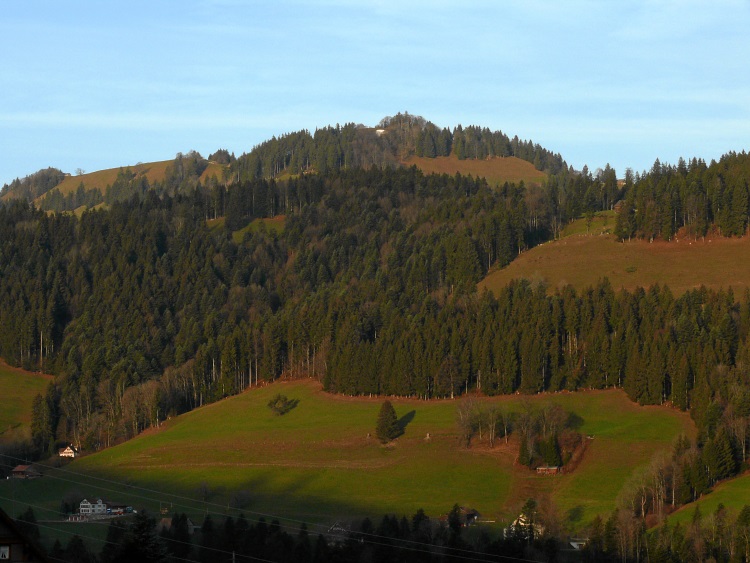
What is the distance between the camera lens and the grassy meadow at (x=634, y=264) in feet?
543

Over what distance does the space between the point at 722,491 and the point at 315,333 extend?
74848mm

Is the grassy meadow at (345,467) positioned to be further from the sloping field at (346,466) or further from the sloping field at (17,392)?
the sloping field at (17,392)

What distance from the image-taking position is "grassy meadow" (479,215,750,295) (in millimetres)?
165375

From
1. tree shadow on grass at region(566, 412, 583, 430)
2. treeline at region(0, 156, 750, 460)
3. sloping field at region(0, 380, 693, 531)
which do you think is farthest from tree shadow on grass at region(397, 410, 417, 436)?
tree shadow on grass at region(566, 412, 583, 430)

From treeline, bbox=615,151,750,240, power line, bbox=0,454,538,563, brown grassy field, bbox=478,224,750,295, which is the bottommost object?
power line, bbox=0,454,538,563

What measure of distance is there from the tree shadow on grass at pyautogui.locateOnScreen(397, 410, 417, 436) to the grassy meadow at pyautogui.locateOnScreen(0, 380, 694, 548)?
38 centimetres

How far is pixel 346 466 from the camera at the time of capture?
12756 centimetres

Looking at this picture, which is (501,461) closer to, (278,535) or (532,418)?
(532,418)

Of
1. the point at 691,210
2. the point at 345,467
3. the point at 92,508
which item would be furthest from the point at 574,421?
the point at 691,210

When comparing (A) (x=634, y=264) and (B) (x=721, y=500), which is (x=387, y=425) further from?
(A) (x=634, y=264)

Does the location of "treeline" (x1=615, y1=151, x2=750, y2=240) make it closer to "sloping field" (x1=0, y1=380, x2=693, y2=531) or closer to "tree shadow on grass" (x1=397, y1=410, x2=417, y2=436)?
"sloping field" (x1=0, y1=380, x2=693, y2=531)

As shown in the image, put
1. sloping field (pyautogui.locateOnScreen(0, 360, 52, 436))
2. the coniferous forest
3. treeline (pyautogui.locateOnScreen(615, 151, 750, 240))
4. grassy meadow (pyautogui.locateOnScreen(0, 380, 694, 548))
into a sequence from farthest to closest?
1. treeline (pyautogui.locateOnScreen(615, 151, 750, 240))
2. sloping field (pyautogui.locateOnScreen(0, 360, 52, 436))
3. the coniferous forest
4. grassy meadow (pyautogui.locateOnScreen(0, 380, 694, 548))

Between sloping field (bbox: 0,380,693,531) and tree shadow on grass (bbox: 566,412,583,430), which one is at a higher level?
tree shadow on grass (bbox: 566,412,583,430)

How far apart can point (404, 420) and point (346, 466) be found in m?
15.2
